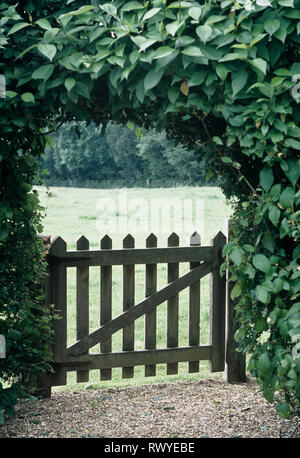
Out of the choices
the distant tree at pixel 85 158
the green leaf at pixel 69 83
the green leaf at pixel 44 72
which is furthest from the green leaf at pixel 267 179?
the distant tree at pixel 85 158

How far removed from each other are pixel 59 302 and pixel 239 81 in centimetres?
261

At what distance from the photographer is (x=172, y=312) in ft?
17.3

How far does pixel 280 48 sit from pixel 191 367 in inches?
130

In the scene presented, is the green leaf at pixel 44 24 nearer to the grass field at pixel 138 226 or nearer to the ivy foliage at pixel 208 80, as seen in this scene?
the ivy foliage at pixel 208 80

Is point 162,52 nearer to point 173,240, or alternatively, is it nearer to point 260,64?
point 260,64

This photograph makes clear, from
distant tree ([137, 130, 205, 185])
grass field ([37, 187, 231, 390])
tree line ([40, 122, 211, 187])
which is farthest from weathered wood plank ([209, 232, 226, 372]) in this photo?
distant tree ([137, 130, 205, 185])

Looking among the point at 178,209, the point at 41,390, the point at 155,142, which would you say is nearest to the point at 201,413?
the point at 41,390

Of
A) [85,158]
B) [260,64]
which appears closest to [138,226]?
[260,64]

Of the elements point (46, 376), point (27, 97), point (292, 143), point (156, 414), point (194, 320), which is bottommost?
point (156, 414)

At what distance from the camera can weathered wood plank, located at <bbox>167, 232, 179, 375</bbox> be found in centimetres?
517

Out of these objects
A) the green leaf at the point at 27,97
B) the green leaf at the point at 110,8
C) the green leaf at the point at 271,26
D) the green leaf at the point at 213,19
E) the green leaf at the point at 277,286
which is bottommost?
the green leaf at the point at 277,286

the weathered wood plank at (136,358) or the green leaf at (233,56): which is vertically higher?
the green leaf at (233,56)

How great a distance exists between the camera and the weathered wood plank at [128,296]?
5.02m

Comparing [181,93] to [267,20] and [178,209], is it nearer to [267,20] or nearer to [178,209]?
[267,20]
